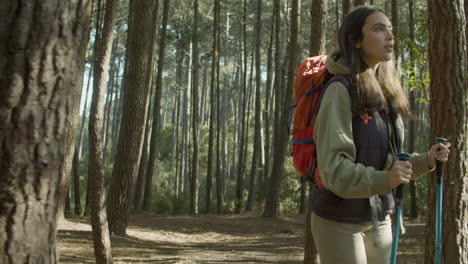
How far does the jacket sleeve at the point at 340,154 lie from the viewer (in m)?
2.08

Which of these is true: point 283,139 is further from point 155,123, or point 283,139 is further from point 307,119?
point 307,119

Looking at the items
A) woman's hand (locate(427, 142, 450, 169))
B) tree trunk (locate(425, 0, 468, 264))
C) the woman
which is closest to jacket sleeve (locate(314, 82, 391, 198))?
the woman

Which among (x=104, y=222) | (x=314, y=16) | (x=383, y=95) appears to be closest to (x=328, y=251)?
(x=383, y=95)

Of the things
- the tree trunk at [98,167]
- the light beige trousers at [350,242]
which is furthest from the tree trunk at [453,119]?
the tree trunk at [98,167]

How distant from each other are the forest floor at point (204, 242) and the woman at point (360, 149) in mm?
5952

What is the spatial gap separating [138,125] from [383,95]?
790 cm

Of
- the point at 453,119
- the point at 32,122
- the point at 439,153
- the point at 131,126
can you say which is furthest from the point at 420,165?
the point at 131,126

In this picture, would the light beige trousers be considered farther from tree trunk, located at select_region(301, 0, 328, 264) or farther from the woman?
tree trunk, located at select_region(301, 0, 328, 264)

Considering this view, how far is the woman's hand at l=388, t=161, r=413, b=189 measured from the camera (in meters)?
2.06

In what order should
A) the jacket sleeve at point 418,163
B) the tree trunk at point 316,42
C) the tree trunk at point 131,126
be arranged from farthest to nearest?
the tree trunk at point 131,126 → the tree trunk at point 316,42 → the jacket sleeve at point 418,163

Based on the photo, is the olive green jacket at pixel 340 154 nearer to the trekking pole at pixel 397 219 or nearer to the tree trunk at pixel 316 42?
the trekking pole at pixel 397 219

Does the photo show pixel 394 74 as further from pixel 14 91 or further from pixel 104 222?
pixel 104 222

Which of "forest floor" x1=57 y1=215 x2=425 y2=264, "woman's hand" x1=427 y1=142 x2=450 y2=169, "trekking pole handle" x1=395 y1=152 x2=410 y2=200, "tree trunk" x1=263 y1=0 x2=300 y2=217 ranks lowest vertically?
"forest floor" x1=57 y1=215 x2=425 y2=264

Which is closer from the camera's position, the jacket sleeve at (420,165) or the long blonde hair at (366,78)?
the long blonde hair at (366,78)
